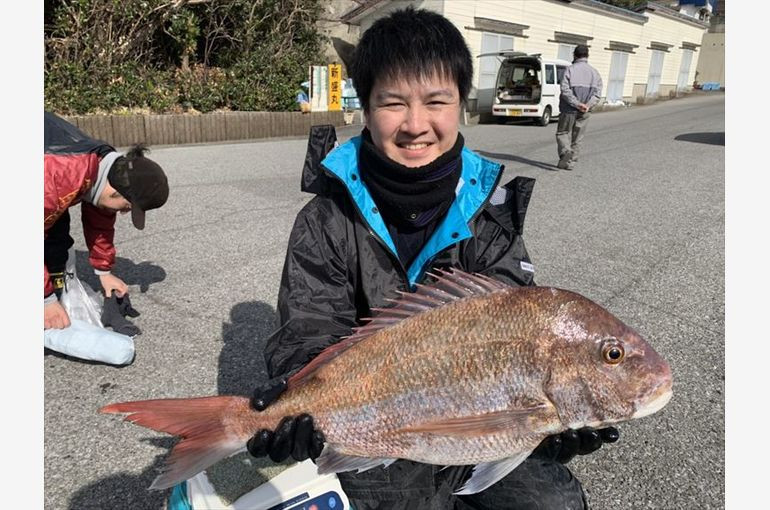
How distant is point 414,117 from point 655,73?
35659 millimetres

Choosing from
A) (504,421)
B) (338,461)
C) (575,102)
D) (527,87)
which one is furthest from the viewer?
(527,87)

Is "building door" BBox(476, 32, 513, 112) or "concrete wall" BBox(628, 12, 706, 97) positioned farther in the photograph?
"concrete wall" BBox(628, 12, 706, 97)

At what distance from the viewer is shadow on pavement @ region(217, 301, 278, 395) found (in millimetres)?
3002

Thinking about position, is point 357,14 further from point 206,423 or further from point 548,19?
point 206,423

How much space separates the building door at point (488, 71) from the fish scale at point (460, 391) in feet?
60.5

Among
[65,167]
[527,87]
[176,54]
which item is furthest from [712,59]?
[65,167]

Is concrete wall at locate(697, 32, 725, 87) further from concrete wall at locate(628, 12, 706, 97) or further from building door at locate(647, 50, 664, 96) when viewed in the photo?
building door at locate(647, 50, 664, 96)

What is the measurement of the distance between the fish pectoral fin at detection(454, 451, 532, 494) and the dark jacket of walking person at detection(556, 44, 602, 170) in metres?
8.77

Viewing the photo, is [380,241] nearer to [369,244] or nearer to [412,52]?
[369,244]

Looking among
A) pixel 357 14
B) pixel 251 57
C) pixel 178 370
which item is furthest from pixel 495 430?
pixel 357 14

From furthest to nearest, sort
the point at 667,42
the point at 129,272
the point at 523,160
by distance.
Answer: the point at 667,42 < the point at 523,160 < the point at 129,272

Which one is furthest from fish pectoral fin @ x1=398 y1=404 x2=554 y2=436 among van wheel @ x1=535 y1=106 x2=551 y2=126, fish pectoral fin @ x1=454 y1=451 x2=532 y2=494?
van wheel @ x1=535 y1=106 x2=551 y2=126

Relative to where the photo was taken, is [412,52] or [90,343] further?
[90,343]

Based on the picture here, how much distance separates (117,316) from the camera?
353cm
